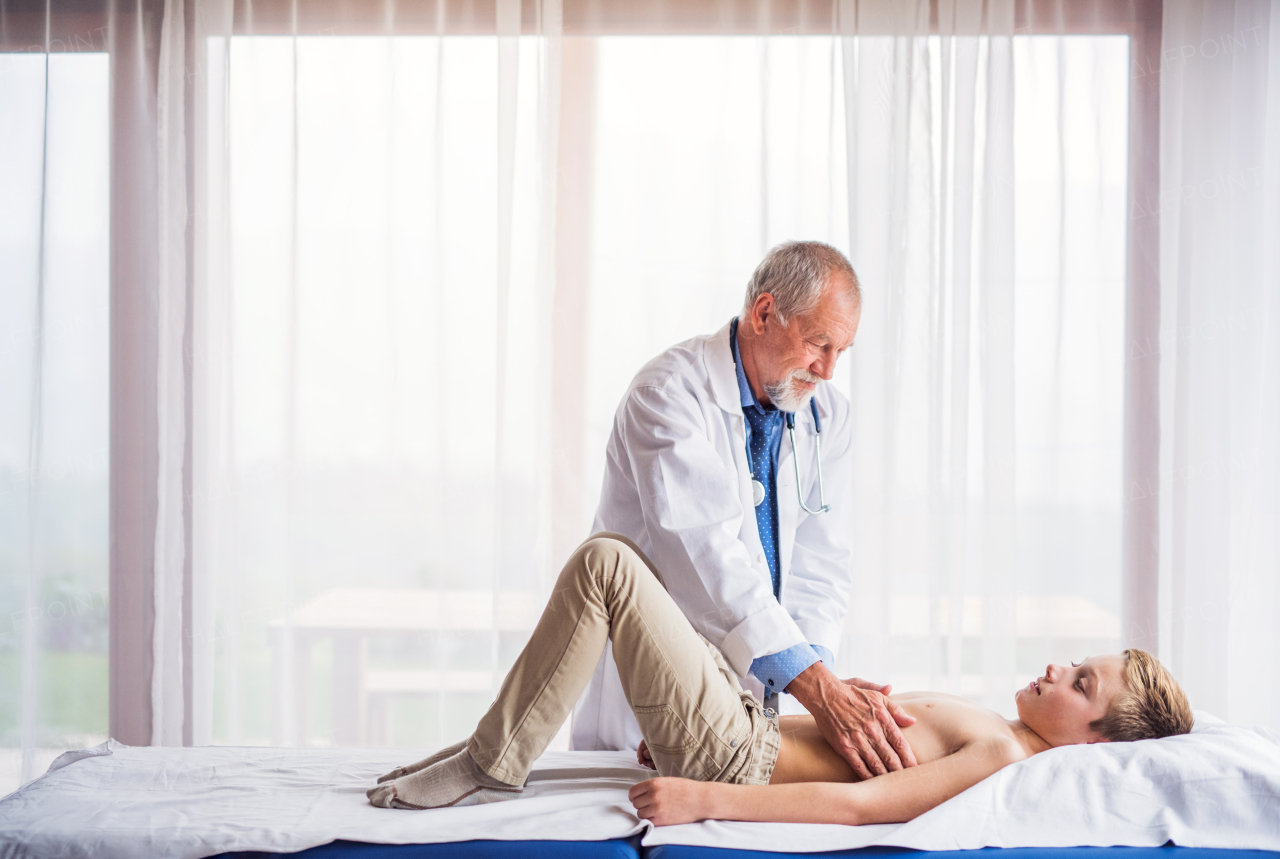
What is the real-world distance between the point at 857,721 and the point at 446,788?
0.66 m

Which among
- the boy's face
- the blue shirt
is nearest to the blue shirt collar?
the blue shirt

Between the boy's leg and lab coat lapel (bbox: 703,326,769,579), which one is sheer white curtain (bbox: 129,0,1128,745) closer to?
lab coat lapel (bbox: 703,326,769,579)

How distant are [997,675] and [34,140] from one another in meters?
2.99

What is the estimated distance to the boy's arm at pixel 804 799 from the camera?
4.31 ft

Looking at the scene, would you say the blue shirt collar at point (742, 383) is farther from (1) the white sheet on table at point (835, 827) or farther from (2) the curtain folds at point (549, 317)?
(1) the white sheet on table at point (835, 827)

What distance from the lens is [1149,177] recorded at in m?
2.37

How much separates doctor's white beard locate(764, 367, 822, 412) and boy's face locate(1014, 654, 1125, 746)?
65cm

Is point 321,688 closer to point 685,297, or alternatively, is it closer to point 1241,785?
point 685,297

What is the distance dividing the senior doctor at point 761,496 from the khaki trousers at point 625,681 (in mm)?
120

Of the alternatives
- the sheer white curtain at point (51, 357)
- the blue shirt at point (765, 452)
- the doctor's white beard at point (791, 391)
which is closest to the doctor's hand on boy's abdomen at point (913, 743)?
the blue shirt at point (765, 452)

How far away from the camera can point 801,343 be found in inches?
65.1

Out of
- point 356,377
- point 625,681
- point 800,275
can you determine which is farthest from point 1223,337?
point 356,377

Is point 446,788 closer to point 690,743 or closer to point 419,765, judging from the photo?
point 419,765

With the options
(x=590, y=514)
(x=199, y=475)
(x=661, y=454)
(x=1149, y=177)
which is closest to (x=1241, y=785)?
(x=661, y=454)
